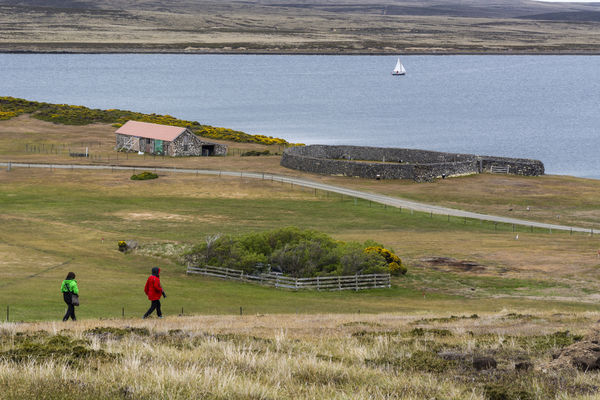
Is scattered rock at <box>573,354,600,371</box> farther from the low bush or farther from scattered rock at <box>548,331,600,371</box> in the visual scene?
the low bush

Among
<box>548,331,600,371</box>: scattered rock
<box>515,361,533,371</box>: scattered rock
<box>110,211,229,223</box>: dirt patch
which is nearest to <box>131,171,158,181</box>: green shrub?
<box>110,211,229,223</box>: dirt patch

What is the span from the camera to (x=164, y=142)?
341 ft

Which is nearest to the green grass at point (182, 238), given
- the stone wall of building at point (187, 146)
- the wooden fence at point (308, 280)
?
the wooden fence at point (308, 280)

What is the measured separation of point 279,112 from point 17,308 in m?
155

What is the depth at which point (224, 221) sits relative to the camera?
6450 centimetres

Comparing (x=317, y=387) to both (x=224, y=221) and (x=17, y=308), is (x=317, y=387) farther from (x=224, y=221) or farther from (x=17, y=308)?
(x=224, y=221)

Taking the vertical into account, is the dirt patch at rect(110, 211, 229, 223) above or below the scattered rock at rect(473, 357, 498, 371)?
below

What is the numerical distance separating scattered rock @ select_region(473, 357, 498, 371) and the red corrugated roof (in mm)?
89051

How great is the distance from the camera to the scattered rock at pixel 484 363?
16188 millimetres

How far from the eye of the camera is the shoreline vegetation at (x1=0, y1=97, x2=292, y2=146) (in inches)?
4865

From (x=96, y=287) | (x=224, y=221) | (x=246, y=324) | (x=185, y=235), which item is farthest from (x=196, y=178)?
(x=246, y=324)

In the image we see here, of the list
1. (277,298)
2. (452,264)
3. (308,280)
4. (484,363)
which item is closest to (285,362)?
(484,363)

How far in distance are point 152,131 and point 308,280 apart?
Result: 6675 cm

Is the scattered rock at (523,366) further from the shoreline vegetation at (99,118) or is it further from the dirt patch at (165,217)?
the shoreline vegetation at (99,118)
